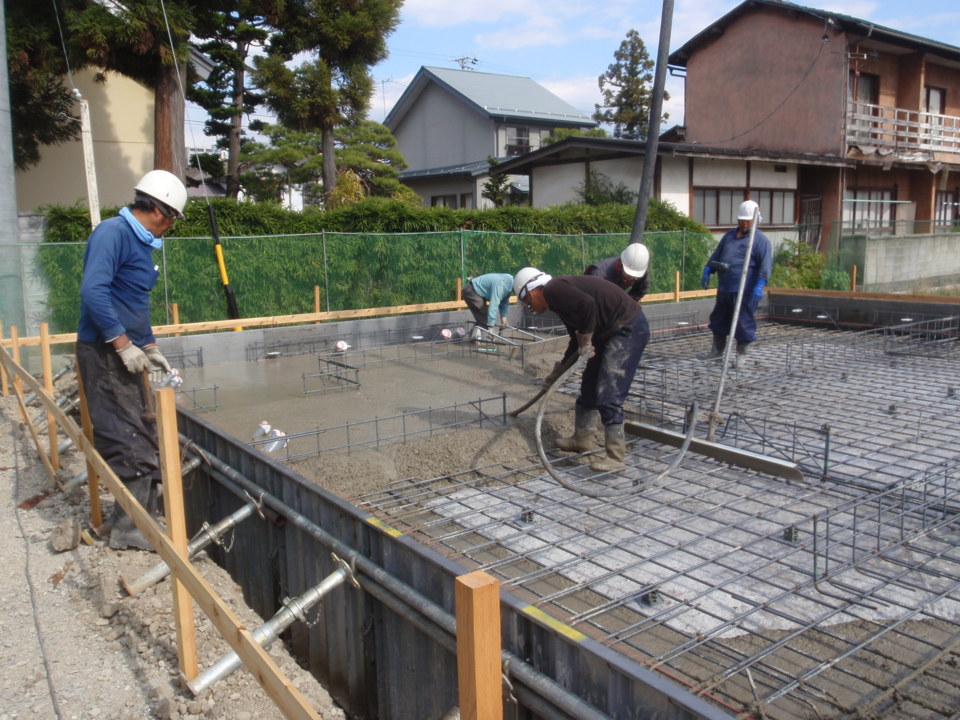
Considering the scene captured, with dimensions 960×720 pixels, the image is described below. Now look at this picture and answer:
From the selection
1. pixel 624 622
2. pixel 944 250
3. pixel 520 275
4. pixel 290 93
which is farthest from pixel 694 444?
pixel 944 250

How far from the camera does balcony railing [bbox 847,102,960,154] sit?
1791 cm

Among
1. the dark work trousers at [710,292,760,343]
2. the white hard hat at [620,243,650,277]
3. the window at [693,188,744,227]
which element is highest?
the window at [693,188,744,227]

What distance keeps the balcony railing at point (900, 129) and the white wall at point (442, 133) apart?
12023 millimetres

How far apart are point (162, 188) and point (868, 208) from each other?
19.9 metres

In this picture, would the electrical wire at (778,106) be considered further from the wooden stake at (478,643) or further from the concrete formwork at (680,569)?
the wooden stake at (478,643)

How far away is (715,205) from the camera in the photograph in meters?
16.9

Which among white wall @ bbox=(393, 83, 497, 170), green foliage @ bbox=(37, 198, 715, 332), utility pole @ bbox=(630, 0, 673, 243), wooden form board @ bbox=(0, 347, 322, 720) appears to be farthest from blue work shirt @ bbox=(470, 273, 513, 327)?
white wall @ bbox=(393, 83, 497, 170)

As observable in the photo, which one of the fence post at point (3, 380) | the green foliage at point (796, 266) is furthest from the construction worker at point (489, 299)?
the green foliage at point (796, 266)

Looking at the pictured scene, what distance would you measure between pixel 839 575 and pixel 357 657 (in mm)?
2159

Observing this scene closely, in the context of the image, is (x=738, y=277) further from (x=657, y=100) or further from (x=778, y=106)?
(x=778, y=106)

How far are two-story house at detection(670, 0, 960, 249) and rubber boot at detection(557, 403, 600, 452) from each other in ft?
43.0

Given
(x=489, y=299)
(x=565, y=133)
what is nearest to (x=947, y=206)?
(x=565, y=133)

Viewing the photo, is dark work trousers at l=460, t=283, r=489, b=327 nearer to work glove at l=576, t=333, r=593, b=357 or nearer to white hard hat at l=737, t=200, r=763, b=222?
white hard hat at l=737, t=200, r=763, b=222

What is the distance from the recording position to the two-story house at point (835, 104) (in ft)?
58.0
